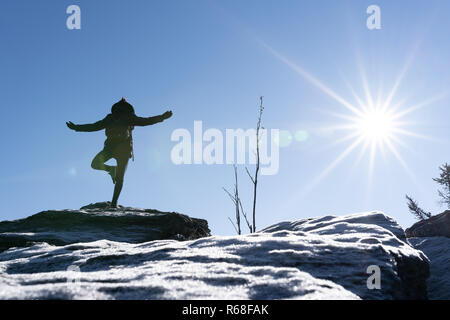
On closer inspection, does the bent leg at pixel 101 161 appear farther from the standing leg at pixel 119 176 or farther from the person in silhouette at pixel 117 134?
the standing leg at pixel 119 176

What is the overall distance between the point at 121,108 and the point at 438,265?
8.08 meters

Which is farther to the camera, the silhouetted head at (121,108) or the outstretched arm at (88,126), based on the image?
the silhouetted head at (121,108)

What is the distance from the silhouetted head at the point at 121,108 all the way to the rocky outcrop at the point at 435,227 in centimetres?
785

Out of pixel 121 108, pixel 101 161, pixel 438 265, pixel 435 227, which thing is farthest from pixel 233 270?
pixel 121 108

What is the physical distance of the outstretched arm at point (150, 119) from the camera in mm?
9930

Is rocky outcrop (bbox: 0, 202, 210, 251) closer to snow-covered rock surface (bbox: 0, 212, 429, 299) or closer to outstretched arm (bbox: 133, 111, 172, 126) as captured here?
outstretched arm (bbox: 133, 111, 172, 126)

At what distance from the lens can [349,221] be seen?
5.23 m

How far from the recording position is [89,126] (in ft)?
33.1

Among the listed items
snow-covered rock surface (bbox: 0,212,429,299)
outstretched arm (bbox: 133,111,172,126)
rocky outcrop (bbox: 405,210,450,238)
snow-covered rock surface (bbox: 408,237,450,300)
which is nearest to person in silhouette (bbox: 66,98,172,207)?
outstretched arm (bbox: 133,111,172,126)

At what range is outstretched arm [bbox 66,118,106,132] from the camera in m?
9.99


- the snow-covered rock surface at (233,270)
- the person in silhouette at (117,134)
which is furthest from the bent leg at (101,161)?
the snow-covered rock surface at (233,270)

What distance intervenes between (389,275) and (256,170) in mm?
6567
